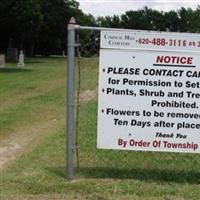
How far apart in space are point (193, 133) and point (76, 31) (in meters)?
1.88

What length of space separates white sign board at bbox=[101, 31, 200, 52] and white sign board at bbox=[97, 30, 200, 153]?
71mm

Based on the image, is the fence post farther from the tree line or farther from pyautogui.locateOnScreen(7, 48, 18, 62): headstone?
pyautogui.locateOnScreen(7, 48, 18, 62): headstone

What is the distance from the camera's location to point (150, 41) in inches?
300

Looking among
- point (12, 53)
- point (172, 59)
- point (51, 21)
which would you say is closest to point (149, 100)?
point (172, 59)

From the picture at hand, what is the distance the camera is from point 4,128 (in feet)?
42.9

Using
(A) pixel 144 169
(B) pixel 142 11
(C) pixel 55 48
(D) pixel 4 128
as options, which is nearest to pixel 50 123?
(D) pixel 4 128

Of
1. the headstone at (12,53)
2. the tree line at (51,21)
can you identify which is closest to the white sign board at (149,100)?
the tree line at (51,21)

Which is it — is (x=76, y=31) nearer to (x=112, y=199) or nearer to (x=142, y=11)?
(x=112, y=199)

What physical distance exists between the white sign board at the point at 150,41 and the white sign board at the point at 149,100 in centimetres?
7

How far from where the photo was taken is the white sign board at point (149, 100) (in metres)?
7.65

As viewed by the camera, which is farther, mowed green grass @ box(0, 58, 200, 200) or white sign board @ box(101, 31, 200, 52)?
white sign board @ box(101, 31, 200, 52)

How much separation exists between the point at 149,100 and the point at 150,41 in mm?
704

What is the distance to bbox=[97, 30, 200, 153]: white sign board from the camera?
7.65 metres

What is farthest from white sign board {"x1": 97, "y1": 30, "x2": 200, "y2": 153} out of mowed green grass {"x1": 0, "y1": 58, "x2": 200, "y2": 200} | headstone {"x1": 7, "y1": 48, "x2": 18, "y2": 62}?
headstone {"x1": 7, "y1": 48, "x2": 18, "y2": 62}
